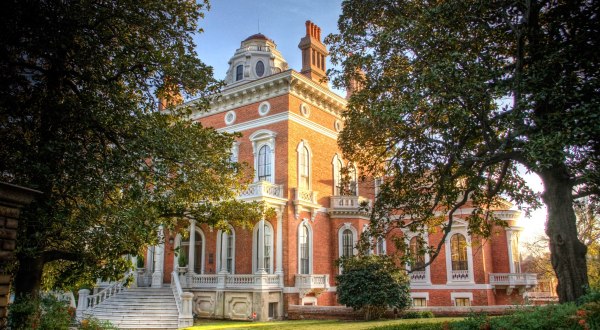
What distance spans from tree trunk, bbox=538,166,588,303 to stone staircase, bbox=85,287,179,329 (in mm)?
13973

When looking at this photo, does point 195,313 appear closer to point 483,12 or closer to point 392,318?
point 392,318

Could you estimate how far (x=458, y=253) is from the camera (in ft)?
89.0

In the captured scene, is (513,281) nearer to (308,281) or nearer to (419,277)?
(419,277)

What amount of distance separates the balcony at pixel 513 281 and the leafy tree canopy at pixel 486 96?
46.7 ft

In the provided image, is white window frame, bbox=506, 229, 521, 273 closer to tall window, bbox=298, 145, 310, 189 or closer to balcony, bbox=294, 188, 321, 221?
balcony, bbox=294, 188, 321, 221

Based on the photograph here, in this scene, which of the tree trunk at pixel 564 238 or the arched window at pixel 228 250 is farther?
the arched window at pixel 228 250

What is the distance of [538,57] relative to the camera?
10.8 meters

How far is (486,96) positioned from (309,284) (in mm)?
14937

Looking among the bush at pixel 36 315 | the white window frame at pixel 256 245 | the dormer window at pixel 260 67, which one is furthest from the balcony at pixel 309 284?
the dormer window at pixel 260 67

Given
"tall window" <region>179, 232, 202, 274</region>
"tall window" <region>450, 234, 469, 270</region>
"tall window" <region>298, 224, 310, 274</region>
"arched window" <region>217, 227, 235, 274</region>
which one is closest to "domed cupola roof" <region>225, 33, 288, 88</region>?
"tall window" <region>179, 232, 202, 274</region>

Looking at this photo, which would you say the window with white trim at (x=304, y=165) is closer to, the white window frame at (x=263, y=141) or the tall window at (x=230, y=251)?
the white window frame at (x=263, y=141)

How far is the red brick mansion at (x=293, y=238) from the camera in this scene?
22.8 meters

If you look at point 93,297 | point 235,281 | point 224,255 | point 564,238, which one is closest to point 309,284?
point 235,281

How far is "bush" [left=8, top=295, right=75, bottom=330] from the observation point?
375 inches
